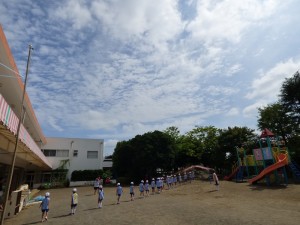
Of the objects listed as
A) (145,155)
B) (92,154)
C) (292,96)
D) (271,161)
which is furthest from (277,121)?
(92,154)

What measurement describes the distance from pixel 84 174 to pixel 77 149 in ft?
→ 16.0

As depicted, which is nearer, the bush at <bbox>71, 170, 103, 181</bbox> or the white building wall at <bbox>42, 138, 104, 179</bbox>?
the bush at <bbox>71, 170, 103, 181</bbox>

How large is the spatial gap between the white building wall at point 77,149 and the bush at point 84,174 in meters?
1.16

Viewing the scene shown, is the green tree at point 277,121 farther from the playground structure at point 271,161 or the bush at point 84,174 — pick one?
the bush at point 84,174

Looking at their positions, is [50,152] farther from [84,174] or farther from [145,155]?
[145,155]

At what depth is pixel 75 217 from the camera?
44.0 feet

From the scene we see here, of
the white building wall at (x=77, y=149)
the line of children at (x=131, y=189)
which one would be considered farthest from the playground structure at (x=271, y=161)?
the white building wall at (x=77, y=149)

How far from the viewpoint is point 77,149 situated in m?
42.0

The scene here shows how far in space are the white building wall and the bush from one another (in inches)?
45.5

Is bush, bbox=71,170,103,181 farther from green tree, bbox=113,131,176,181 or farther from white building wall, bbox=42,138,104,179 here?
green tree, bbox=113,131,176,181

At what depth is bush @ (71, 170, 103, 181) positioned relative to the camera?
129ft

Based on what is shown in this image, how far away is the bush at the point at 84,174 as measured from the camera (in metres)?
39.3

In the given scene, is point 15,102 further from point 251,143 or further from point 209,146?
point 209,146

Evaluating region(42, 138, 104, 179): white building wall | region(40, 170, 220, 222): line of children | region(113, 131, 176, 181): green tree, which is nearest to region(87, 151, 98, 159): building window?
region(42, 138, 104, 179): white building wall
